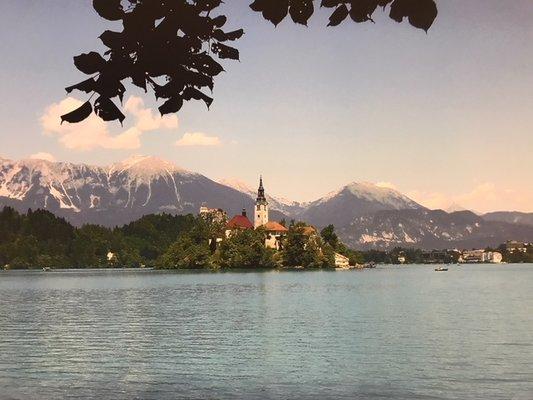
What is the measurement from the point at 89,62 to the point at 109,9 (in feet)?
1.46

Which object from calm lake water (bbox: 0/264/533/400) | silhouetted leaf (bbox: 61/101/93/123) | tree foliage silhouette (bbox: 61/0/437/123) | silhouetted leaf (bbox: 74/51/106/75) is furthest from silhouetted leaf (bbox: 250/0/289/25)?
calm lake water (bbox: 0/264/533/400)

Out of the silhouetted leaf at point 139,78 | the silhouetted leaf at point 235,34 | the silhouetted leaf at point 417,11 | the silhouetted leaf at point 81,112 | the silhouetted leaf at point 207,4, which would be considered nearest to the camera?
the silhouetted leaf at point 417,11

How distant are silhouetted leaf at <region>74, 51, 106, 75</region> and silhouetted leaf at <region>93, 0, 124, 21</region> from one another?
0.31 meters

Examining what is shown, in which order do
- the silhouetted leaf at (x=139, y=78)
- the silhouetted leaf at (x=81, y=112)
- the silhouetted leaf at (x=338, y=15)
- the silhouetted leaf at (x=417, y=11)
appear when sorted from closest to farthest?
the silhouetted leaf at (x=417, y=11)
the silhouetted leaf at (x=81, y=112)
the silhouetted leaf at (x=139, y=78)
the silhouetted leaf at (x=338, y=15)

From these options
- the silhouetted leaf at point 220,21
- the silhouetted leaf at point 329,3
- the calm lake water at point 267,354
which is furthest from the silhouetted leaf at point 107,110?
the calm lake water at point 267,354

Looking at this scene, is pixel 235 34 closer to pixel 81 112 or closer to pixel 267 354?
pixel 81 112

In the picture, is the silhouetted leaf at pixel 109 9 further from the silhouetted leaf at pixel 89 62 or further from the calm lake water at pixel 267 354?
the calm lake water at pixel 267 354

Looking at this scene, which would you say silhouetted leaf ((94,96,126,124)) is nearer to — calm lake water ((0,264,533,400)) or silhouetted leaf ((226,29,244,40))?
silhouetted leaf ((226,29,244,40))

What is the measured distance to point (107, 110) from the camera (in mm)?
5676

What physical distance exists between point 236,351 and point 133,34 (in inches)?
1598

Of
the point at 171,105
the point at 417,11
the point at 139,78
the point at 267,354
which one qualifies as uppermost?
the point at 417,11

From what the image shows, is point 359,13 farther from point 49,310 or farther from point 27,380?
point 49,310

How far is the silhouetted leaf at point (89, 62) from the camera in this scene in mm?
5469

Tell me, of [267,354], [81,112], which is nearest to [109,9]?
[81,112]
